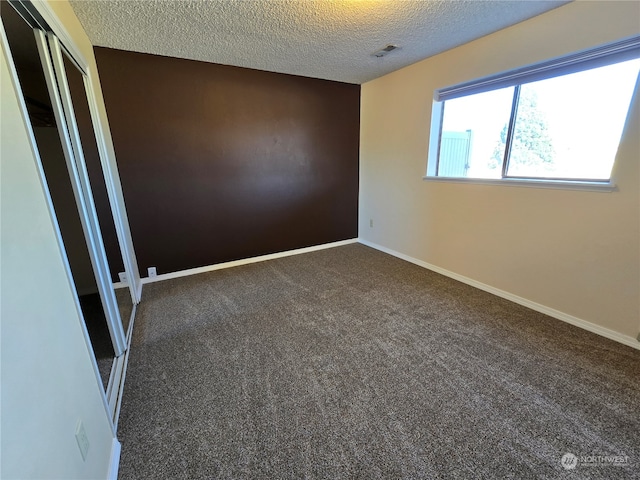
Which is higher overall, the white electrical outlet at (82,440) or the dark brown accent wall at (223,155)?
the dark brown accent wall at (223,155)

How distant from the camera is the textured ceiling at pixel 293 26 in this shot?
1964mm

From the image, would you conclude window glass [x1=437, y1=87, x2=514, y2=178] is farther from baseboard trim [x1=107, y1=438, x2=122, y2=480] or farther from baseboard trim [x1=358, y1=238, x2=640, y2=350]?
baseboard trim [x1=107, y1=438, x2=122, y2=480]

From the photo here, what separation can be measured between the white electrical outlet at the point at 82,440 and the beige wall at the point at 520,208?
3144mm

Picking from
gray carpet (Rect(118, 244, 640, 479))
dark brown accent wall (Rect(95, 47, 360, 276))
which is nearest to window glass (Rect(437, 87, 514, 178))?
gray carpet (Rect(118, 244, 640, 479))

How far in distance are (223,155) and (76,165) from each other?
67.3 inches

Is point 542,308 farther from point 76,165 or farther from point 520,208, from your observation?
point 76,165

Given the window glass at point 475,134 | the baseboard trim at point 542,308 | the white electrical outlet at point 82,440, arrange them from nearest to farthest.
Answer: the white electrical outlet at point 82,440 → the baseboard trim at point 542,308 → the window glass at point 475,134

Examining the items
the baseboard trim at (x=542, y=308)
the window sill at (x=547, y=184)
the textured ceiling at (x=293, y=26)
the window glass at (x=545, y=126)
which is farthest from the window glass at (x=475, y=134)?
the baseboard trim at (x=542, y=308)

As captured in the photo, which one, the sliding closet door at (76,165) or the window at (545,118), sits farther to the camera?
the window at (545,118)

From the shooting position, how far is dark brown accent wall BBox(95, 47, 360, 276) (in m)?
2.86

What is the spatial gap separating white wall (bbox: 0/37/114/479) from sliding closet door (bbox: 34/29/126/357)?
85 cm

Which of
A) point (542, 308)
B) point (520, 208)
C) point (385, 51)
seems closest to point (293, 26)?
point (385, 51)

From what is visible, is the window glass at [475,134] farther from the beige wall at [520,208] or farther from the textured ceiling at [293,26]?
the textured ceiling at [293,26]

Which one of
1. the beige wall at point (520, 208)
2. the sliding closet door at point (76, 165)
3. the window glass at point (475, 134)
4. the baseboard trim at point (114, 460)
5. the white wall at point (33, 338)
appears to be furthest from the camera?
the window glass at point (475, 134)
